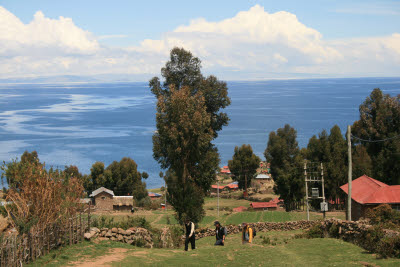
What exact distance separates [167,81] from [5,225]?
19453 mm

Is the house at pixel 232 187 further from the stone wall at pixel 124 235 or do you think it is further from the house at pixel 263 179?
the stone wall at pixel 124 235

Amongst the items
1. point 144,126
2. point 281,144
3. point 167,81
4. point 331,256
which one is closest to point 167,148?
point 167,81

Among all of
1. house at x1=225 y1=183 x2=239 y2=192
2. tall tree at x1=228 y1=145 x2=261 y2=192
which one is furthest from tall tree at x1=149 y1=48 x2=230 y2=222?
house at x1=225 y1=183 x2=239 y2=192

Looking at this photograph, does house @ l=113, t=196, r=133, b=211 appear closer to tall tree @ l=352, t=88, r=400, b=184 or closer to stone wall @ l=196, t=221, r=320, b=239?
stone wall @ l=196, t=221, r=320, b=239

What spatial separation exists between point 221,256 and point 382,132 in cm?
3907

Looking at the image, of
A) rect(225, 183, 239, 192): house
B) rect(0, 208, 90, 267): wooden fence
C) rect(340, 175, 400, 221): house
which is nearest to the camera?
rect(0, 208, 90, 267): wooden fence

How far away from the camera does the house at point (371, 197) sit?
28312 mm

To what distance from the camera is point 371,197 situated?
2902 cm

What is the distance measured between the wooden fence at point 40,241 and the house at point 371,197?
19.5m

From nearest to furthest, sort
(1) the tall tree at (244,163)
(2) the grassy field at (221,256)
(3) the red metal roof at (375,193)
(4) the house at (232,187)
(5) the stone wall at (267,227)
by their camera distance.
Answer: (2) the grassy field at (221,256) < (5) the stone wall at (267,227) < (3) the red metal roof at (375,193) < (1) the tall tree at (244,163) < (4) the house at (232,187)

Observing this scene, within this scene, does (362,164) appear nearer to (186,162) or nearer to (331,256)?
(186,162)

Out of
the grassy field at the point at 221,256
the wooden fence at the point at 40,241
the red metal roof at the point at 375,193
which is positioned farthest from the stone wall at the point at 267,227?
the wooden fence at the point at 40,241

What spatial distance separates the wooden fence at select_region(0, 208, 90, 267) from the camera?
12750 millimetres

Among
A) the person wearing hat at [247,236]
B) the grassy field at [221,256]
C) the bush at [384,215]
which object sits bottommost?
the grassy field at [221,256]
